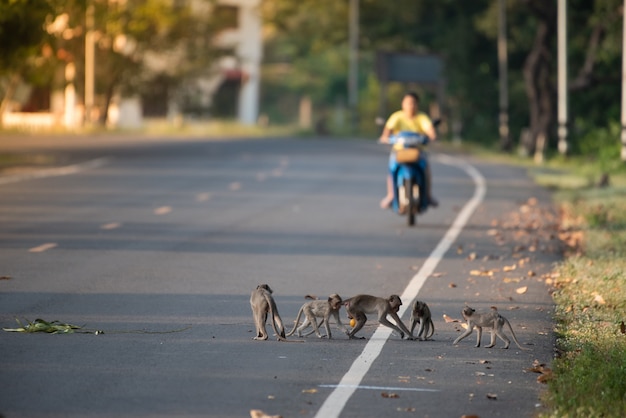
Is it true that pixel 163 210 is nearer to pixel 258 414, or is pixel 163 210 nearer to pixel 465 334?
pixel 465 334

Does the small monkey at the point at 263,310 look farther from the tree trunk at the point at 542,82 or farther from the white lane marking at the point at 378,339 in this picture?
the tree trunk at the point at 542,82

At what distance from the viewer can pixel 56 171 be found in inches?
1271

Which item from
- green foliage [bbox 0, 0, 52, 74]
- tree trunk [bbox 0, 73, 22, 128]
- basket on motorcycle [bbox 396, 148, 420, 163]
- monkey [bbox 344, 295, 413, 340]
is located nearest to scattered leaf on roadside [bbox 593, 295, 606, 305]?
monkey [bbox 344, 295, 413, 340]

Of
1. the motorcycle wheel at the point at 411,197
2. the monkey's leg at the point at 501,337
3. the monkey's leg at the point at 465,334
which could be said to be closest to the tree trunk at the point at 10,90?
the motorcycle wheel at the point at 411,197

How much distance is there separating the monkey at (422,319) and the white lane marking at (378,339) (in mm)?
263

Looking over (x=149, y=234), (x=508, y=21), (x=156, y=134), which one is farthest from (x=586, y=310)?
(x=156, y=134)

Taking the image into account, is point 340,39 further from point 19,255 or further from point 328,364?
point 328,364

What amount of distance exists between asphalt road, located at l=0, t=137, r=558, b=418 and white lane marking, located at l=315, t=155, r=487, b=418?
0.02 meters

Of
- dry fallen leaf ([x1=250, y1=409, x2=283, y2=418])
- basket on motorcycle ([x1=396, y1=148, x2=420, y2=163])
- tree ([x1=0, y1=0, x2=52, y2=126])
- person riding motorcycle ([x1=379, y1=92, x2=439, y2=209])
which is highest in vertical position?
tree ([x1=0, y1=0, x2=52, y2=126])

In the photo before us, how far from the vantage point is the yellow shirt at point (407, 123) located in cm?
2032

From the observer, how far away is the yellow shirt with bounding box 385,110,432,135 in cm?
2032

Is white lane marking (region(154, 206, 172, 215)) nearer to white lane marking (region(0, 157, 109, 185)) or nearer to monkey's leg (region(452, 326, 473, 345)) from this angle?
white lane marking (region(0, 157, 109, 185))

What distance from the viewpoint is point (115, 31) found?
6812 centimetres

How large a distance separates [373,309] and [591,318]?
2.14m
